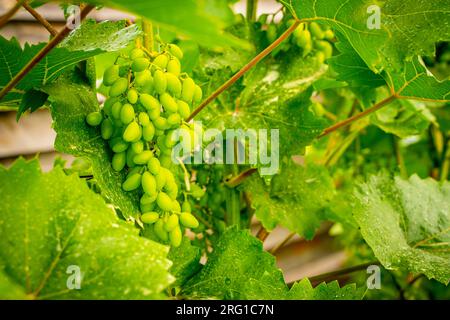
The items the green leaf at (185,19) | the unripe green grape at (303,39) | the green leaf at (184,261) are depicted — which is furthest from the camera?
the unripe green grape at (303,39)

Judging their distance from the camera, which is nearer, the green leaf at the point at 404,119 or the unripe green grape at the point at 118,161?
the unripe green grape at the point at 118,161

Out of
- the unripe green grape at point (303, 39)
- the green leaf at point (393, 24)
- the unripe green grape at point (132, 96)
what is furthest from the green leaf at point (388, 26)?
the unripe green grape at point (132, 96)

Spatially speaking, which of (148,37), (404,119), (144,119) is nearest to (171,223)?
(144,119)

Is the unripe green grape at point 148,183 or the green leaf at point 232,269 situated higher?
the unripe green grape at point 148,183

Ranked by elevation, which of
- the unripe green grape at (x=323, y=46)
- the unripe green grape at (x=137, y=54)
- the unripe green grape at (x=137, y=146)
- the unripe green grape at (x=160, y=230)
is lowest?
the unripe green grape at (x=160, y=230)

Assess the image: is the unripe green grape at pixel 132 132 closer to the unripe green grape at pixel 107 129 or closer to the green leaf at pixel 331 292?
the unripe green grape at pixel 107 129
